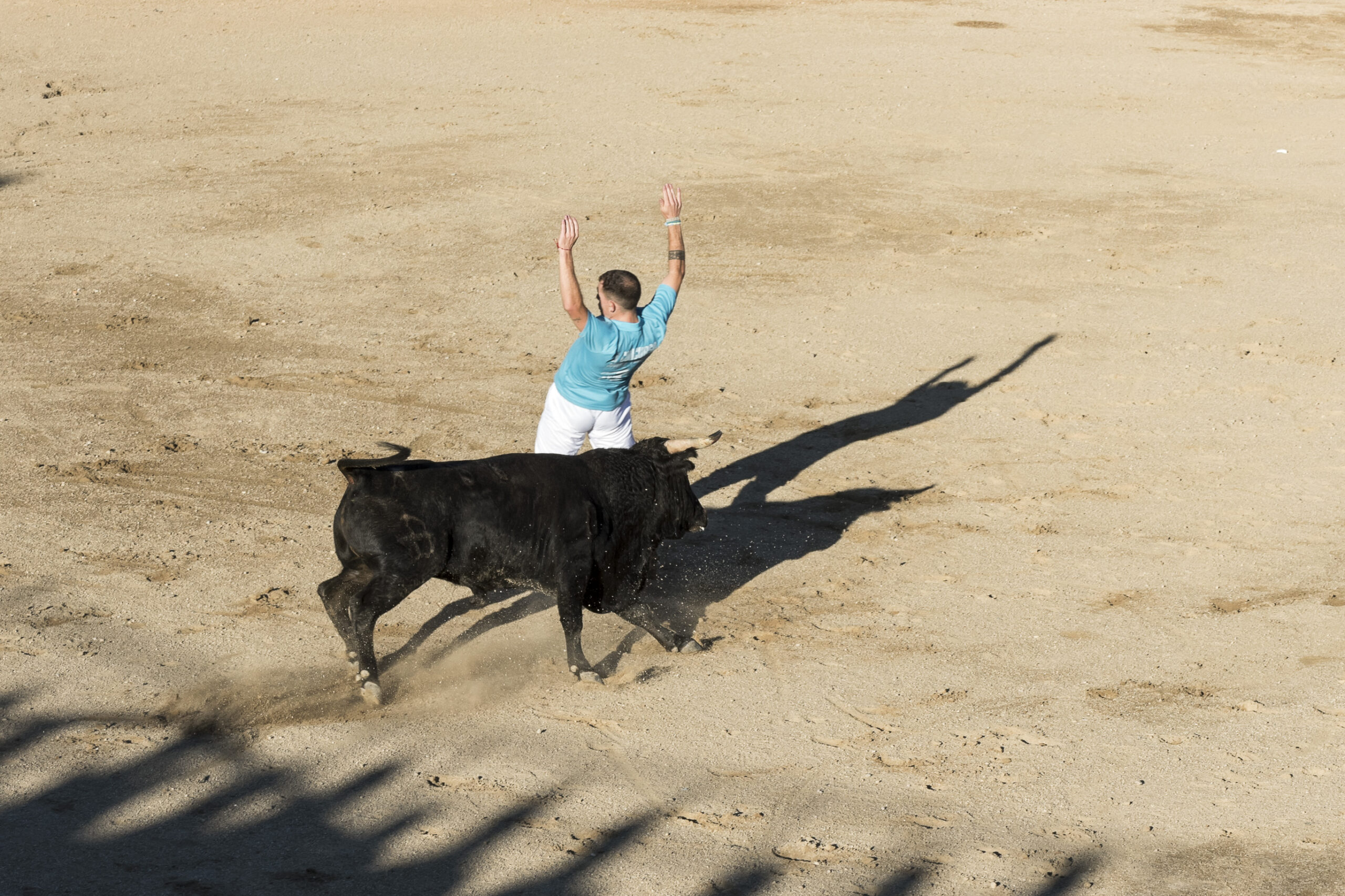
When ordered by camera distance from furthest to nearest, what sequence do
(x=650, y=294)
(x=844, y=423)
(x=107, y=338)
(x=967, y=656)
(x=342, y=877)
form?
(x=650, y=294), (x=107, y=338), (x=844, y=423), (x=967, y=656), (x=342, y=877)

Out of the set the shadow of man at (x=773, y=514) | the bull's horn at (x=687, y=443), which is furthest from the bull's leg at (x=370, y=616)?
the shadow of man at (x=773, y=514)

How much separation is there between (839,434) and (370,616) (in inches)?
180

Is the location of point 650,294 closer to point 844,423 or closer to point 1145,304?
point 844,423

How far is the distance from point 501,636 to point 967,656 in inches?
95.3

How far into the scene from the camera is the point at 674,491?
679 centimetres

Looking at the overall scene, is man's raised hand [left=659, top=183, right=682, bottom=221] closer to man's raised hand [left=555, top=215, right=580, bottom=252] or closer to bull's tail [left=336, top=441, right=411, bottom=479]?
man's raised hand [left=555, top=215, right=580, bottom=252]

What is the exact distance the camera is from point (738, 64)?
64.0ft

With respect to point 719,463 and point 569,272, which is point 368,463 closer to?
point 569,272

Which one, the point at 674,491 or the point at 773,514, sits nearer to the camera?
the point at 674,491

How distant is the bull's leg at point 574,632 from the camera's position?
251 inches

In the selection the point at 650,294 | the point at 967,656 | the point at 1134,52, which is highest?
the point at 1134,52

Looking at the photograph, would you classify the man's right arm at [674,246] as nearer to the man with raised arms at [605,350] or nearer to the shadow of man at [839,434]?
the man with raised arms at [605,350]

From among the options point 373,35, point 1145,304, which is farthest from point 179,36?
point 1145,304

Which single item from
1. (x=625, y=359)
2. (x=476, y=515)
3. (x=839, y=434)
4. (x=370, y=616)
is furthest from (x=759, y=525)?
(x=370, y=616)
